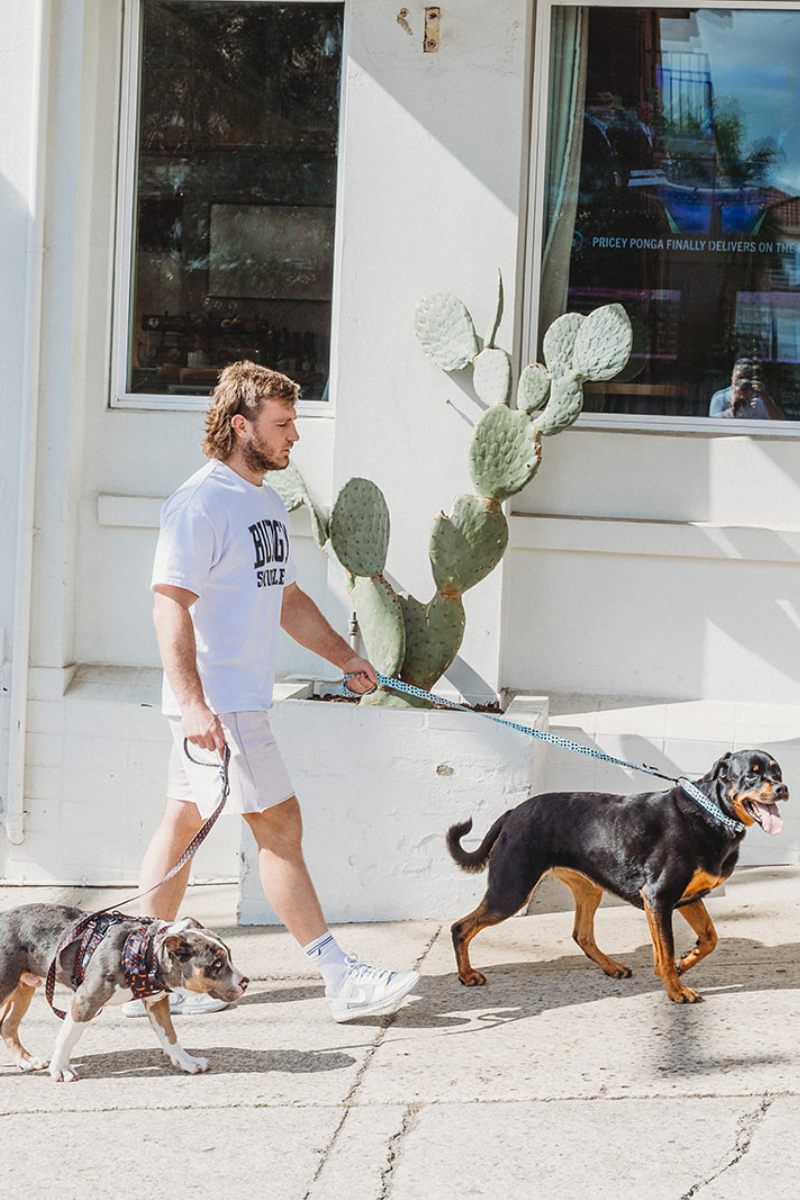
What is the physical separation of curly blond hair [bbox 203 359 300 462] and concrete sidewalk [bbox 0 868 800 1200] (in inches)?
72.6

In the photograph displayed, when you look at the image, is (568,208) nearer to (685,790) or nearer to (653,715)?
(653,715)

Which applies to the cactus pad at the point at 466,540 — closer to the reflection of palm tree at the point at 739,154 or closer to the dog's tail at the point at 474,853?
the dog's tail at the point at 474,853

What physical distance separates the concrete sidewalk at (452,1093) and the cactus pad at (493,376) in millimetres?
2335

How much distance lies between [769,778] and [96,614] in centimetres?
359

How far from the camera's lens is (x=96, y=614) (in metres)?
6.62

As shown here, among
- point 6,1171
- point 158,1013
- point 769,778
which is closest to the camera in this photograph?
point 6,1171

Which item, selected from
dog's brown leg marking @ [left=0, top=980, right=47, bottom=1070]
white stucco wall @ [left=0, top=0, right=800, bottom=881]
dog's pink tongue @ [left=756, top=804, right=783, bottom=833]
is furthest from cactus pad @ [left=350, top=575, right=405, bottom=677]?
dog's brown leg marking @ [left=0, top=980, right=47, bottom=1070]

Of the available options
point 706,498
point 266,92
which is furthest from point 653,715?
point 266,92

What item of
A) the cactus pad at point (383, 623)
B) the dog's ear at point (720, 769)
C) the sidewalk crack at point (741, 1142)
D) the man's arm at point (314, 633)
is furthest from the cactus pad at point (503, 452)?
the sidewalk crack at point (741, 1142)

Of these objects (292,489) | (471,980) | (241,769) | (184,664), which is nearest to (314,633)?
(241,769)

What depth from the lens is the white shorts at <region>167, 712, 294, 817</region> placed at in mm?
4145

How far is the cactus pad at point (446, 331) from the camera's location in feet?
19.6

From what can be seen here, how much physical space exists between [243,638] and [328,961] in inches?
41.4

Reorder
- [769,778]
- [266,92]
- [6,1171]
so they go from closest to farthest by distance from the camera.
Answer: [6,1171], [769,778], [266,92]
